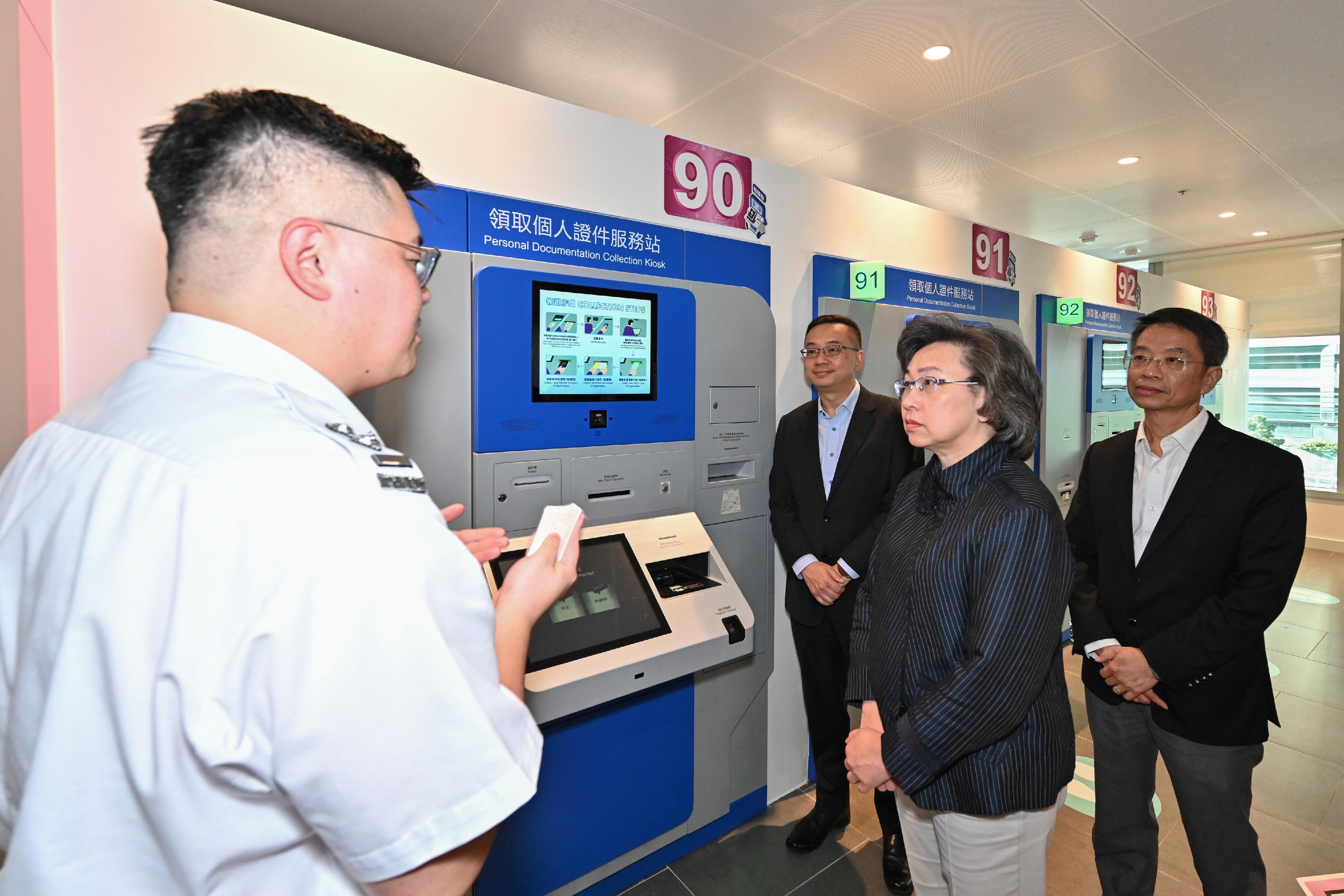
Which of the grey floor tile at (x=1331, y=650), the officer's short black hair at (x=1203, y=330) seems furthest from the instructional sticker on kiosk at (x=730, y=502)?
the grey floor tile at (x=1331, y=650)

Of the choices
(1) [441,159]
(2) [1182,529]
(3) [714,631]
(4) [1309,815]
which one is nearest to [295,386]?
(1) [441,159]

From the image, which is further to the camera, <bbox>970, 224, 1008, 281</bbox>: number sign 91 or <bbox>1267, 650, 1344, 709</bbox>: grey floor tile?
<bbox>970, 224, 1008, 281</bbox>: number sign 91

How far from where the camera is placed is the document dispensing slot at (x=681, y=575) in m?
2.18

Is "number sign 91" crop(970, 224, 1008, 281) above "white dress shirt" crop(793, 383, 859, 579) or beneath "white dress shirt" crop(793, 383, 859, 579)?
above

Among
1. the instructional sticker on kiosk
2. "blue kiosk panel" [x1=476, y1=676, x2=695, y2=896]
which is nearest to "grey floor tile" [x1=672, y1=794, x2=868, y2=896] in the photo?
"blue kiosk panel" [x1=476, y1=676, x2=695, y2=896]

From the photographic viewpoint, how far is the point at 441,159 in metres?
1.99

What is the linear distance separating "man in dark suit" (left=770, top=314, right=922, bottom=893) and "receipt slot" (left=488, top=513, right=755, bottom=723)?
45cm

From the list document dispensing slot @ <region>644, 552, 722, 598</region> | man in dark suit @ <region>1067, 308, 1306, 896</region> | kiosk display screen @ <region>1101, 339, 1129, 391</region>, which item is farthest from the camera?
kiosk display screen @ <region>1101, 339, 1129, 391</region>

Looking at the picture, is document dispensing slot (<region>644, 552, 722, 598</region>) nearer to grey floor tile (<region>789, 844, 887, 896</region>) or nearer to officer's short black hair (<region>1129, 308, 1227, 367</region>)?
grey floor tile (<region>789, 844, 887, 896</region>)

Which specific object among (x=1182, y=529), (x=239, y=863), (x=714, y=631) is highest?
(x=1182, y=529)

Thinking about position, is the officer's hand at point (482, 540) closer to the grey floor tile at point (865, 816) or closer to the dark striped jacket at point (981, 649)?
the dark striped jacket at point (981, 649)

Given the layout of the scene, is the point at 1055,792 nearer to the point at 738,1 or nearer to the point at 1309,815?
the point at 1309,815

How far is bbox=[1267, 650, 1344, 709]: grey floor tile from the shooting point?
12.6 feet

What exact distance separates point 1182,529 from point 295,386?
85.9 inches
